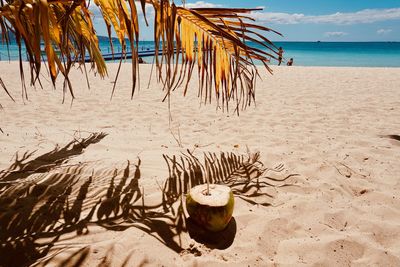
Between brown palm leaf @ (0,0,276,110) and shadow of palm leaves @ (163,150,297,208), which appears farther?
shadow of palm leaves @ (163,150,297,208)

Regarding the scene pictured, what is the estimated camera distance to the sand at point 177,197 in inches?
55.2

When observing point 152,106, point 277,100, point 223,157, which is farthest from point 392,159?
point 152,106

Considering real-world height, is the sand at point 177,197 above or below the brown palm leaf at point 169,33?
below

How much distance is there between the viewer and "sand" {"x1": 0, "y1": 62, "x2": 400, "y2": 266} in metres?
1.40

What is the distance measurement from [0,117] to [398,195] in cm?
519

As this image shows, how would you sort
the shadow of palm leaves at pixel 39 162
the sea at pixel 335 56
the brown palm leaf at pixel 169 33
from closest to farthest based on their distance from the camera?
1. the brown palm leaf at pixel 169 33
2. the shadow of palm leaves at pixel 39 162
3. the sea at pixel 335 56

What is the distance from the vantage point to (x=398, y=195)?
78.3 inches

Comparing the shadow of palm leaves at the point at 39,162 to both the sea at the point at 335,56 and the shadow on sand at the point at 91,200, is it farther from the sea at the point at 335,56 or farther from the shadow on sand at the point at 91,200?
the sea at the point at 335,56

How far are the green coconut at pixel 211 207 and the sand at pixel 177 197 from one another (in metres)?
0.11

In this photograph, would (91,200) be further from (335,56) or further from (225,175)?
(335,56)

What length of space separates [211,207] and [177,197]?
54cm

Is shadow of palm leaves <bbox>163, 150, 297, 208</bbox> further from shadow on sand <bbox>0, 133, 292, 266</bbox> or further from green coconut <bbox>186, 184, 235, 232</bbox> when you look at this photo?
green coconut <bbox>186, 184, 235, 232</bbox>

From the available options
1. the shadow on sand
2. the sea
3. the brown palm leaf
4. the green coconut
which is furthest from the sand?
the sea

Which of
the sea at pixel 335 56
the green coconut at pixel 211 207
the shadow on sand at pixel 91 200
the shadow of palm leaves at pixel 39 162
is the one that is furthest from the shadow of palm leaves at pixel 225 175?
the sea at pixel 335 56
